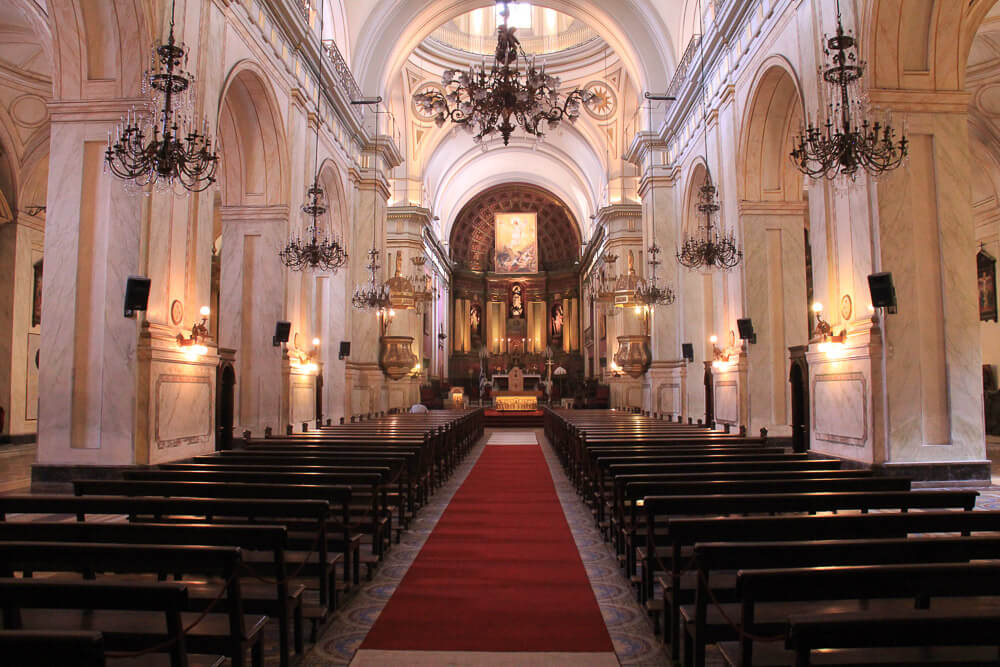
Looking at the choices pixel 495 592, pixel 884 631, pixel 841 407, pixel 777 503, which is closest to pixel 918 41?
pixel 841 407

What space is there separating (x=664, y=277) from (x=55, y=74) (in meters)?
14.5

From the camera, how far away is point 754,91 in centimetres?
1159

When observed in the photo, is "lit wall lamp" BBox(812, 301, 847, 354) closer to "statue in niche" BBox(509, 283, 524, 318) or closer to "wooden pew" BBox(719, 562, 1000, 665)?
"wooden pew" BBox(719, 562, 1000, 665)

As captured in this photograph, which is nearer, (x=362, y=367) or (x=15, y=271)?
(x=15, y=271)

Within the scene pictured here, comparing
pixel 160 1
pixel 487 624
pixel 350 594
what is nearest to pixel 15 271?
pixel 160 1

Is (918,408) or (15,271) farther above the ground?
(15,271)

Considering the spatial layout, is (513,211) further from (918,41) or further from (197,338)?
(918,41)

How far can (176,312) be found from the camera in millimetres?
8453

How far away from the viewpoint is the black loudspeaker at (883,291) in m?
7.39

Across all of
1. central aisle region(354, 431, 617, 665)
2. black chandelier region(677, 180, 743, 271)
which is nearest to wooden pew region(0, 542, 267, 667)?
central aisle region(354, 431, 617, 665)

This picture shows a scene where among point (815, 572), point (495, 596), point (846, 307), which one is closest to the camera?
point (815, 572)

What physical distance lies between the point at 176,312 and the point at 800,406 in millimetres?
9007

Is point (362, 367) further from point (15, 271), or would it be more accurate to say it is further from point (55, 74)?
point (55, 74)

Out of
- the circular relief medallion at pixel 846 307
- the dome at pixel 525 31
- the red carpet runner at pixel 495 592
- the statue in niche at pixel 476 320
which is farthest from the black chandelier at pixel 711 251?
the statue in niche at pixel 476 320
